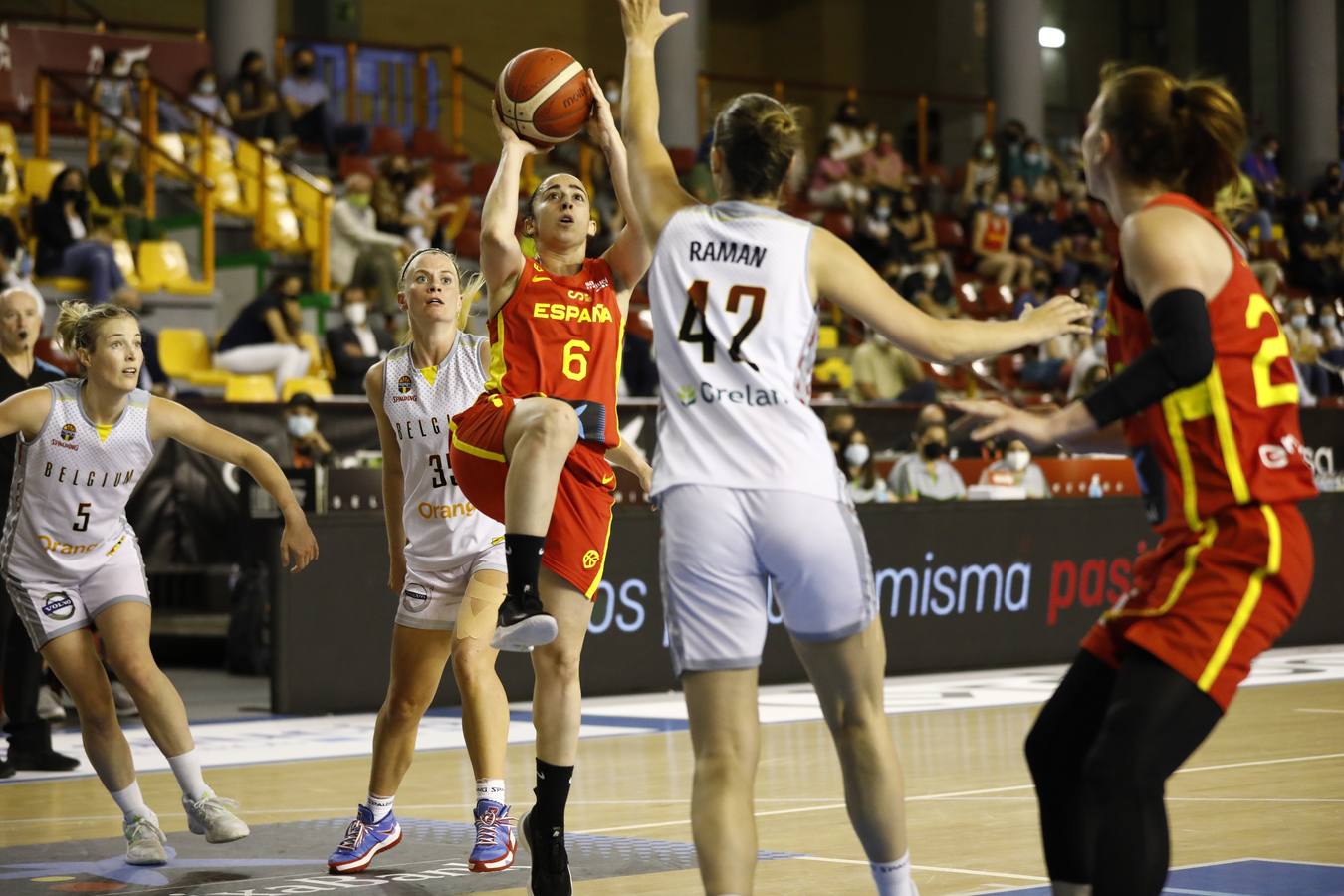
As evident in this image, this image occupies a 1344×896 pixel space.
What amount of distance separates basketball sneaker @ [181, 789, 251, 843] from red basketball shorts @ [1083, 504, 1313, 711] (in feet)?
11.9

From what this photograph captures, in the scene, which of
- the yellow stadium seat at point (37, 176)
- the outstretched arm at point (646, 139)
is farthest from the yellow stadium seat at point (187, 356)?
the outstretched arm at point (646, 139)

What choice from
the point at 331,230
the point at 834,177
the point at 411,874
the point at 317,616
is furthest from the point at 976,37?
the point at 411,874

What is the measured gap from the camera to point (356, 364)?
15438mm

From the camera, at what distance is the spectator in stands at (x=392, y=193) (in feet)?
58.9

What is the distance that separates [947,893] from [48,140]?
15.1m

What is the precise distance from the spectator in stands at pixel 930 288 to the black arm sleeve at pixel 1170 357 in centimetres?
1663

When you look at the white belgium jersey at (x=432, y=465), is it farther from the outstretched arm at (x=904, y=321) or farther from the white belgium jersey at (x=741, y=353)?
the outstretched arm at (x=904, y=321)

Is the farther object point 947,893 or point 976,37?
point 976,37

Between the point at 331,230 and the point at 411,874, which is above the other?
the point at 331,230

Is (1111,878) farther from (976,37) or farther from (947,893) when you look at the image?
(976,37)

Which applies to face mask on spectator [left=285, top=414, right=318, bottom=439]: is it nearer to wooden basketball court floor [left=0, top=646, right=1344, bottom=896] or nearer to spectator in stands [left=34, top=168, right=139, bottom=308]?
wooden basketball court floor [left=0, top=646, right=1344, bottom=896]

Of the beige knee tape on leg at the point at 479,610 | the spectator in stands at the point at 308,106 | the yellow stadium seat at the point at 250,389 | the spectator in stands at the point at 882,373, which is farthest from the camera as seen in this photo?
the spectator in stands at the point at 308,106

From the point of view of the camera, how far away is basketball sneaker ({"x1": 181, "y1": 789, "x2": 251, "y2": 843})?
6.23 meters

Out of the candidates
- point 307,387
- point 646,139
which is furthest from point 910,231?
point 646,139
